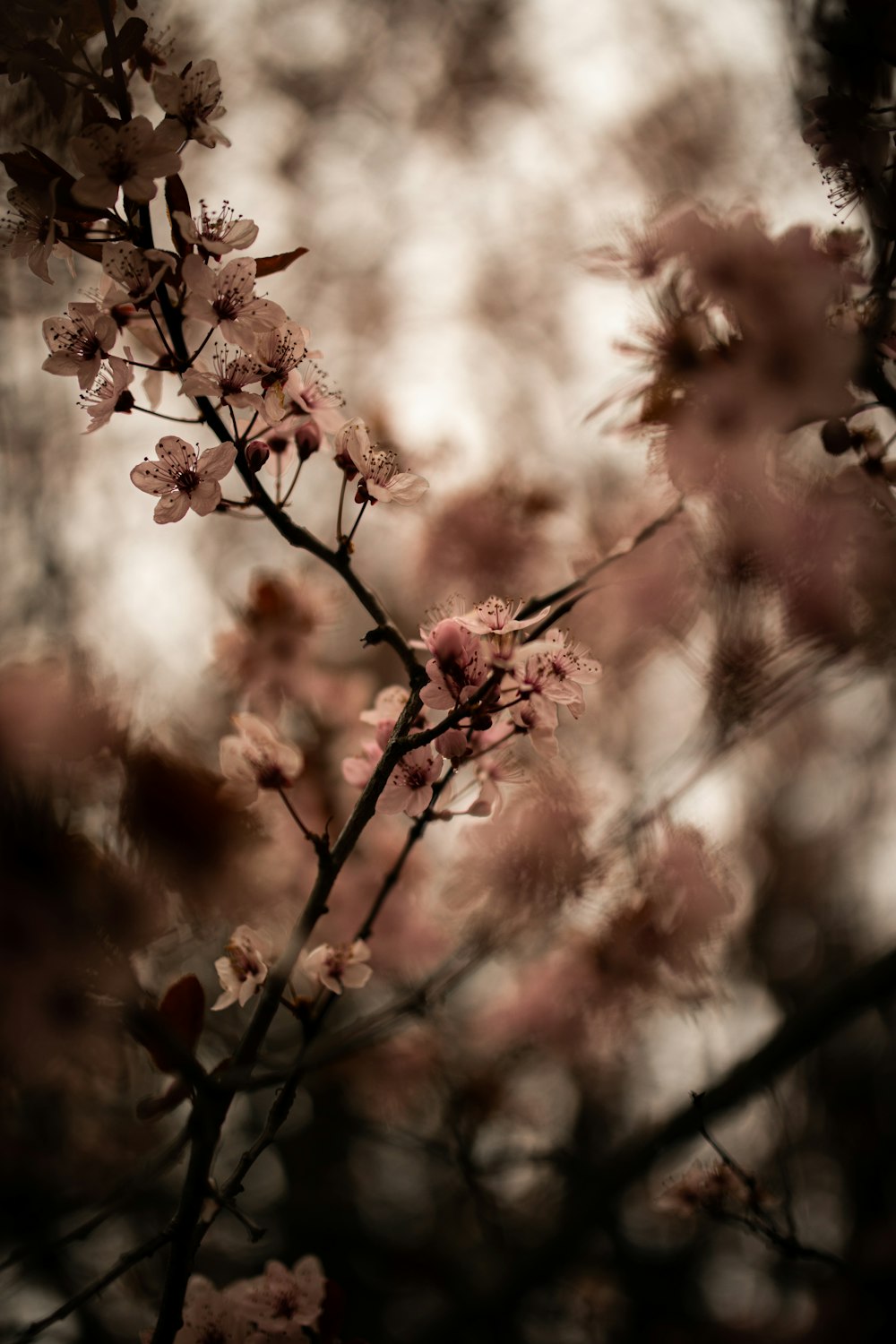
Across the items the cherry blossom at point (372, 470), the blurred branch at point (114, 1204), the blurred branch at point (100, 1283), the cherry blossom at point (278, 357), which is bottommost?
the blurred branch at point (100, 1283)

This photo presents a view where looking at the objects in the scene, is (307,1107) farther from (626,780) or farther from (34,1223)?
(626,780)

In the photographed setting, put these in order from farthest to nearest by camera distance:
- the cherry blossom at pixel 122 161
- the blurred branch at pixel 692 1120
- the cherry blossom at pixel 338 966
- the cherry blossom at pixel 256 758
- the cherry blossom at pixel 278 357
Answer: the blurred branch at pixel 692 1120 → the cherry blossom at pixel 256 758 → the cherry blossom at pixel 338 966 → the cherry blossom at pixel 278 357 → the cherry blossom at pixel 122 161

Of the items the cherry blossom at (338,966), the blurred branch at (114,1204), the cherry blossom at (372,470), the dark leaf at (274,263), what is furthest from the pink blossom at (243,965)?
the dark leaf at (274,263)

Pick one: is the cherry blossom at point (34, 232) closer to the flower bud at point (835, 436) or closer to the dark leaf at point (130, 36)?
the dark leaf at point (130, 36)

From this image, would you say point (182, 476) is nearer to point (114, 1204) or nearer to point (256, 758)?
point (256, 758)

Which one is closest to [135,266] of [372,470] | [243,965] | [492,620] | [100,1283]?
[372,470]

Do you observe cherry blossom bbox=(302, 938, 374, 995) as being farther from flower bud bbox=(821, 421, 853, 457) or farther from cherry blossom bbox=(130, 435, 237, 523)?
flower bud bbox=(821, 421, 853, 457)
